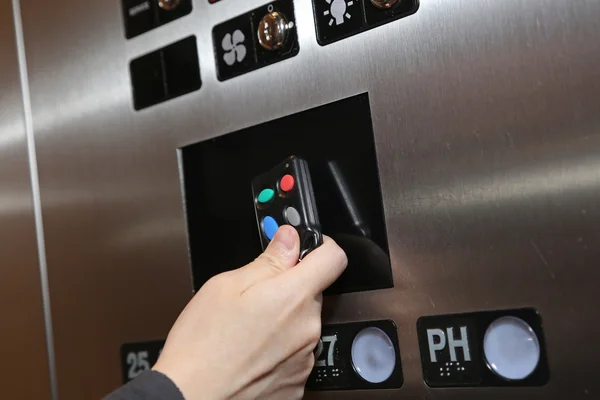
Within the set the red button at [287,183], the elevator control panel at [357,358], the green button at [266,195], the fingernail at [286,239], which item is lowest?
the elevator control panel at [357,358]

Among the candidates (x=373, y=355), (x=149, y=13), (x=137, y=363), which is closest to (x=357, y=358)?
(x=373, y=355)

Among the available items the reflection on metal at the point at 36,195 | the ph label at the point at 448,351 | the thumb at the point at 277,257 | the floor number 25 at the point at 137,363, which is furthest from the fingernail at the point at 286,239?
the reflection on metal at the point at 36,195

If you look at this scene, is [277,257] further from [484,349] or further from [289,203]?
[484,349]

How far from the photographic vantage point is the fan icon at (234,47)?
0.61 metres

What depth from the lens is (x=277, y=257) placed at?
54 cm

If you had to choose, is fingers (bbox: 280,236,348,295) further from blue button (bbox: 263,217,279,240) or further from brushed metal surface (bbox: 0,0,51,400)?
brushed metal surface (bbox: 0,0,51,400)

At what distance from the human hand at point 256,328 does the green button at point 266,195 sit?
0.10ft

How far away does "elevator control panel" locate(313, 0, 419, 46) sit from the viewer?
52cm

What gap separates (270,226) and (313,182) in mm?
50

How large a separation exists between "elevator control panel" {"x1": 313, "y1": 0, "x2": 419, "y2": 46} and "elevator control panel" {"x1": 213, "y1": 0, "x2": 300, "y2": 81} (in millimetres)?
27

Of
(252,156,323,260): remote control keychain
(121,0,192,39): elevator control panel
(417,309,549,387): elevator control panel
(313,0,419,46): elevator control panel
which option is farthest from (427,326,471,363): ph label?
(121,0,192,39): elevator control panel

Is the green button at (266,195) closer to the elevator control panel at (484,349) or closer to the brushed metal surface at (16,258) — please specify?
the elevator control panel at (484,349)

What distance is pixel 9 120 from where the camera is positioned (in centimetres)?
Answer: 78

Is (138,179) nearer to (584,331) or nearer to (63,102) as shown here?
(63,102)
